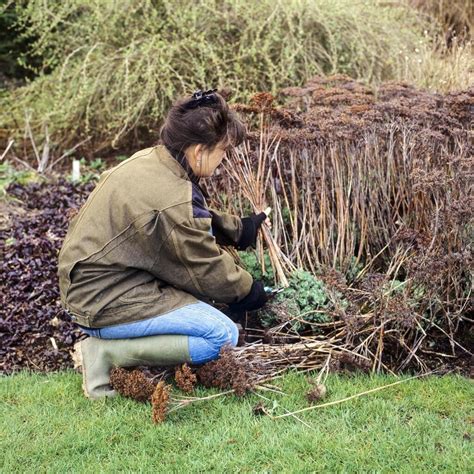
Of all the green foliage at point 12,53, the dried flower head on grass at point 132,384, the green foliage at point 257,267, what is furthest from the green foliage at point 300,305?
the green foliage at point 12,53

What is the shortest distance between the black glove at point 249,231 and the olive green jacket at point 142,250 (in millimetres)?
453

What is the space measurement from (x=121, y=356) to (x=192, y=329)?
1.35ft

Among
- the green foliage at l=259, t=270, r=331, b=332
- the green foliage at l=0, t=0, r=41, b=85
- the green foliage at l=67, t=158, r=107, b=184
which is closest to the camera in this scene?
the green foliage at l=259, t=270, r=331, b=332

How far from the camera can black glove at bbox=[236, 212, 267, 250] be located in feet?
13.4

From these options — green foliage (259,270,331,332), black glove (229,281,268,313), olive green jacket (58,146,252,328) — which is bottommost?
green foliage (259,270,331,332)

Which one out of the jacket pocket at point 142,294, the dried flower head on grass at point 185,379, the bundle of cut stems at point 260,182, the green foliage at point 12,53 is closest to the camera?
the dried flower head on grass at point 185,379

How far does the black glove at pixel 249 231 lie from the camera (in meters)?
4.10

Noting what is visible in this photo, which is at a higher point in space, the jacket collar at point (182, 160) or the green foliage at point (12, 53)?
the jacket collar at point (182, 160)

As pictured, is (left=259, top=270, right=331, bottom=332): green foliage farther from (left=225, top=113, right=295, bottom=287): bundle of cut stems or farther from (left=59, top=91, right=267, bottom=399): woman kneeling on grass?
(left=59, top=91, right=267, bottom=399): woman kneeling on grass

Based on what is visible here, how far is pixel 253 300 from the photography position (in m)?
3.84

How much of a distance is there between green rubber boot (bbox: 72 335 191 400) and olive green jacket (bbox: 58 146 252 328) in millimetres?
136

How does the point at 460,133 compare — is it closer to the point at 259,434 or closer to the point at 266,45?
the point at 259,434

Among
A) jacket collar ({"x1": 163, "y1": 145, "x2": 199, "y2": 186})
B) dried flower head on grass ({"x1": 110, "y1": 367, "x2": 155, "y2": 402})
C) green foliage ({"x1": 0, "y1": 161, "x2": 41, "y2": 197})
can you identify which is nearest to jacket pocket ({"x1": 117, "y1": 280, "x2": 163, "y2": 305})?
dried flower head on grass ({"x1": 110, "y1": 367, "x2": 155, "y2": 402})

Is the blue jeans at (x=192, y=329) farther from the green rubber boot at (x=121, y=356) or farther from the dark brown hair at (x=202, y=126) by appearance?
the dark brown hair at (x=202, y=126)
